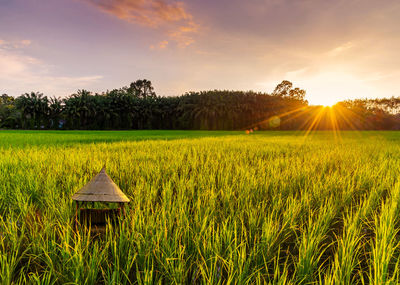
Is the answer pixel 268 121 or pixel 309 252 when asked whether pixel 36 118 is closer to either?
pixel 268 121

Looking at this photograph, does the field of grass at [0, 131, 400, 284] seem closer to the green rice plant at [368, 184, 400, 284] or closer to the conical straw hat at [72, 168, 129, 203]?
the green rice plant at [368, 184, 400, 284]

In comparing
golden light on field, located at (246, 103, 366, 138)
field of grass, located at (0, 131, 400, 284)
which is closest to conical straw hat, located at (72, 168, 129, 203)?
field of grass, located at (0, 131, 400, 284)

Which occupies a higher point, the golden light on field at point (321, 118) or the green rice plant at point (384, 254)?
the golden light on field at point (321, 118)

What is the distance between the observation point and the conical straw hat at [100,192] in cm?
93

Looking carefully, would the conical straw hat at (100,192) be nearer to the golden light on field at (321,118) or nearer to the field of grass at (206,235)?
the field of grass at (206,235)

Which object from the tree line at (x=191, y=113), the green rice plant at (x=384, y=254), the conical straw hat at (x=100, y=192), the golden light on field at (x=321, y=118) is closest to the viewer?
→ the green rice plant at (x=384, y=254)

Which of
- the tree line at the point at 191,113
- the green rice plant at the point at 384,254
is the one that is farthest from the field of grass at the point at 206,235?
the tree line at the point at 191,113

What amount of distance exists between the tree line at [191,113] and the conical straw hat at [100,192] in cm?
1965

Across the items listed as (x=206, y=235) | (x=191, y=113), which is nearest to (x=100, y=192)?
(x=206, y=235)

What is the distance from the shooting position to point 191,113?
67.6 ft

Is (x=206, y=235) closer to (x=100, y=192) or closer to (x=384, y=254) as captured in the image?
(x=100, y=192)

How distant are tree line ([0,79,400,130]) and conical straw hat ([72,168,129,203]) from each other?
64.5 ft

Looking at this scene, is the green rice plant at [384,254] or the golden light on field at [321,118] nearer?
the green rice plant at [384,254]

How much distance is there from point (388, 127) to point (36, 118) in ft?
105
